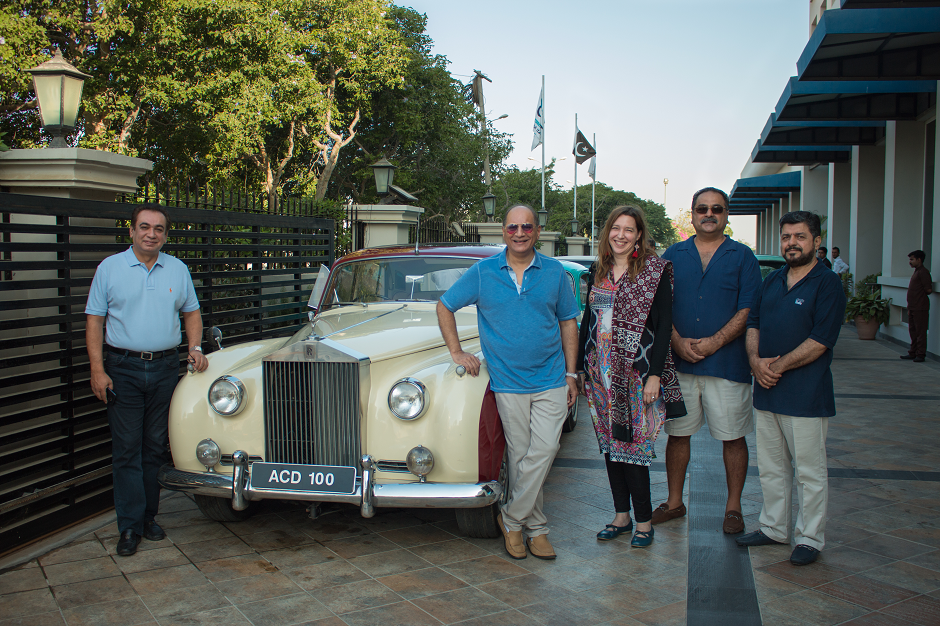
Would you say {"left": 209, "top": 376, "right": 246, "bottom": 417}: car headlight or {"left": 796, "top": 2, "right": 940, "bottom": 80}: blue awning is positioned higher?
{"left": 796, "top": 2, "right": 940, "bottom": 80}: blue awning

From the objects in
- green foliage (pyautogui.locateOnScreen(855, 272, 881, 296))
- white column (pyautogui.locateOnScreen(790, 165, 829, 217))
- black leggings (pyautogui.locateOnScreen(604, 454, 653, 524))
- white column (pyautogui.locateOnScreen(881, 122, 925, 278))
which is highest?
white column (pyautogui.locateOnScreen(790, 165, 829, 217))

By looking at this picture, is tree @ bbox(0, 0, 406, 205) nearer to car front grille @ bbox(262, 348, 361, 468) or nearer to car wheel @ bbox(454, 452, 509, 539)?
car front grille @ bbox(262, 348, 361, 468)

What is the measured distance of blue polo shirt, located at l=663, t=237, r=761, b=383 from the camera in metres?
3.88

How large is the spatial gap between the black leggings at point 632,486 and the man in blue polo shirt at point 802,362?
713 millimetres

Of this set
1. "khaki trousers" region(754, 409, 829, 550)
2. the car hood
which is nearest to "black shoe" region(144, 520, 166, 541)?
the car hood

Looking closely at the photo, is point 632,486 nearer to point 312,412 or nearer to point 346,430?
point 346,430

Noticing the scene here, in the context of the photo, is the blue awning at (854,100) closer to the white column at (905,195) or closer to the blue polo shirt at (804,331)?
the white column at (905,195)

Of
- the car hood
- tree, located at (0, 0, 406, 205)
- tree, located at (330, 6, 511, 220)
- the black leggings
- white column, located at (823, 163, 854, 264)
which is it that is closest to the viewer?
the black leggings

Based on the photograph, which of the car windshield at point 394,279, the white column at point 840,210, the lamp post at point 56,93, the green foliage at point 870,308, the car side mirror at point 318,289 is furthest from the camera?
the white column at point 840,210

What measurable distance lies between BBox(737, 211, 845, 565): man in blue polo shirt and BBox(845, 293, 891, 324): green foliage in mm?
11279

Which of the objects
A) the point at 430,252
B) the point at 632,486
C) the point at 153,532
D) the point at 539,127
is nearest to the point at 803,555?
the point at 632,486

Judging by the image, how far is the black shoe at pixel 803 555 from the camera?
3.62 meters

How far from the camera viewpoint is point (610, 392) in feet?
12.5

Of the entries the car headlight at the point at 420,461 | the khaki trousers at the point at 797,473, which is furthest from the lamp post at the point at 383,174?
the khaki trousers at the point at 797,473
